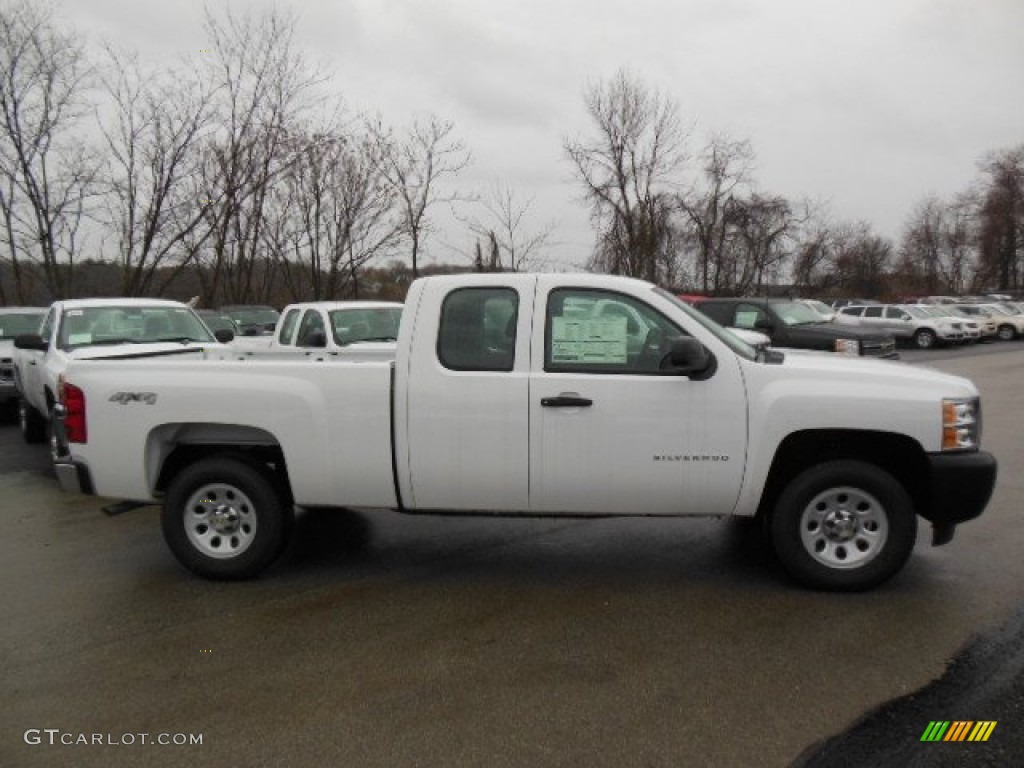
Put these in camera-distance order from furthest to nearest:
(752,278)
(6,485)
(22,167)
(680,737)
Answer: (752,278) → (22,167) → (6,485) → (680,737)

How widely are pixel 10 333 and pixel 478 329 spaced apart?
11145 mm

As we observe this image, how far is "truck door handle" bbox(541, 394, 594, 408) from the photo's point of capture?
427 centimetres

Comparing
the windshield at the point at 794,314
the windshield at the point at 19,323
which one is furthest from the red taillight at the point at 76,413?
the windshield at the point at 794,314

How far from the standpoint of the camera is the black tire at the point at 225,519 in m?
4.68

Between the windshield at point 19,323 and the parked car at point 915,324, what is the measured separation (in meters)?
25.3

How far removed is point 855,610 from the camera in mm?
4113

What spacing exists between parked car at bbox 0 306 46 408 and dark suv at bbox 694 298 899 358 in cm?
1193

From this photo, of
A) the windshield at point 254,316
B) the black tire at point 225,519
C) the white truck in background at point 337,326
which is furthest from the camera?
the windshield at point 254,316

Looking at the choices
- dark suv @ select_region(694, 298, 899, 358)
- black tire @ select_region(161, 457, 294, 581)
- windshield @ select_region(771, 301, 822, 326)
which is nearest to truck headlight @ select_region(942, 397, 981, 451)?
black tire @ select_region(161, 457, 294, 581)

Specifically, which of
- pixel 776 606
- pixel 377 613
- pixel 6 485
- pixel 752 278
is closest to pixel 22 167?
pixel 6 485

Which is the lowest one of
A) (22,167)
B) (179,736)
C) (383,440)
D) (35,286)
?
(179,736)

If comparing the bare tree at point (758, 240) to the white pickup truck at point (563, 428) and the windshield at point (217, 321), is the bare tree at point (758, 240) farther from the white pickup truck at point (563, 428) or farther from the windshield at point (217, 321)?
the white pickup truck at point (563, 428)

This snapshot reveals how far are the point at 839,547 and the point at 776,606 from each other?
0.55 meters

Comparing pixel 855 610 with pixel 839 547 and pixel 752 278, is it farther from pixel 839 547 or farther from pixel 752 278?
pixel 752 278
